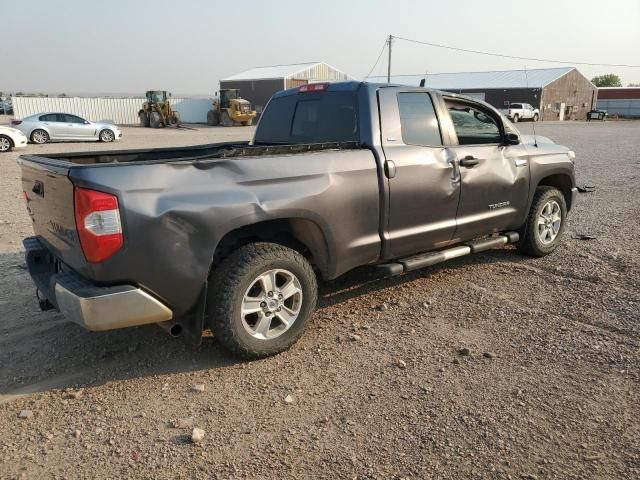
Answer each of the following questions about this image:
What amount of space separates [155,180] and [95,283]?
72 cm

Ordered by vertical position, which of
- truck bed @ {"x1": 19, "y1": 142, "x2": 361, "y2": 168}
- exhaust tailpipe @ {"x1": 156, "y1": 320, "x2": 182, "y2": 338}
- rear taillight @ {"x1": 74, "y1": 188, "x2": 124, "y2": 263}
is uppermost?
truck bed @ {"x1": 19, "y1": 142, "x2": 361, "y2": 168}

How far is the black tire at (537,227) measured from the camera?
19.5 ft

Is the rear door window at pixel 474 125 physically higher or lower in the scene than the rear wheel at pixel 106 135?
higher

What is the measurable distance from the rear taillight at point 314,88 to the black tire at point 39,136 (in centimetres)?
2099

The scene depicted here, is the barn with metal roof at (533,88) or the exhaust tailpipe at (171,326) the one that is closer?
the exhaust tailpipe at (171,326)

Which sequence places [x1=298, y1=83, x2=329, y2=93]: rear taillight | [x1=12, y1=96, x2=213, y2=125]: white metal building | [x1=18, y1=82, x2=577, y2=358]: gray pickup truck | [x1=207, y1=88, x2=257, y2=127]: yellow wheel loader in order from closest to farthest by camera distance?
[x1=18, y1=82, x2=577, y2=358]: gray pickup truck < [x1=298, y1=83, x2=329, y2=93]: rear taillight < [x1=207, y1=88, x2=257, y2=127]: yellow wheel loader < [x1=12, y1=96, x2=213, y2=125]: white metal building

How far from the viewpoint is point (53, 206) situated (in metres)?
3.44

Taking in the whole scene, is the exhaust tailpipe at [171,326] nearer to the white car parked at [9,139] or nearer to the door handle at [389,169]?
the door handle at [389,169]

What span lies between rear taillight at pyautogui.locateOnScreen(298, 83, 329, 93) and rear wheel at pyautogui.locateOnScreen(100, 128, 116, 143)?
2147 cm

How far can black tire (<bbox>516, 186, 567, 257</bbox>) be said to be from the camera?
234 inches

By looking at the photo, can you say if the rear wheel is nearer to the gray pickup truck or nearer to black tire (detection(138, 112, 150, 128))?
black tire (detection(138, 112, 150, 128))

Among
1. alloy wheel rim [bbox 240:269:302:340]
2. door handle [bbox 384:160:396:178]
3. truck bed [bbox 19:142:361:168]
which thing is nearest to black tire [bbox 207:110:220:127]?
truck bed [bbox 19:142:361:168]

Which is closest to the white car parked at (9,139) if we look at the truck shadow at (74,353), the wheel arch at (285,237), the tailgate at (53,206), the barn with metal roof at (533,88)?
the truck shadow at (74,353)

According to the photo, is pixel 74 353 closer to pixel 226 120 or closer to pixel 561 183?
pixel 561 183
